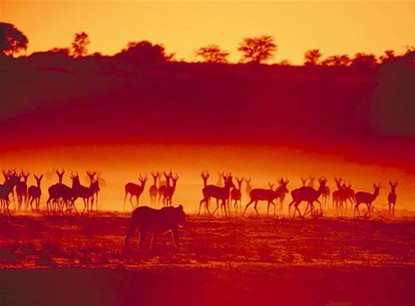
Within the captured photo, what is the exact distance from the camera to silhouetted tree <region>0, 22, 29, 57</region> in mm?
58156

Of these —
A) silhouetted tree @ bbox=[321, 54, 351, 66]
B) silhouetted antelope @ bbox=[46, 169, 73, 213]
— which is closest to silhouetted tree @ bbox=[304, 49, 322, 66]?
silhouetted tree @ bbox=[321, 54, 351, 66]

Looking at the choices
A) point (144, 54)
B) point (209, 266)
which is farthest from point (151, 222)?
point (144, 54)

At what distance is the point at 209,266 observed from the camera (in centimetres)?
2495

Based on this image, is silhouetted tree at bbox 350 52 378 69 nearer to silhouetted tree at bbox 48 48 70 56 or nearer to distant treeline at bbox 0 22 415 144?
distant treeline at bbox 0 22 415 144

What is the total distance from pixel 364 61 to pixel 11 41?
18.5m

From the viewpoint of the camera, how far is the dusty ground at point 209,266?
2286 centimetres

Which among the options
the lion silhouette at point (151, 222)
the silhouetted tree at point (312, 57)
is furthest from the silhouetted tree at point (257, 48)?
Answer: the lion silhouette at point (151, 222)

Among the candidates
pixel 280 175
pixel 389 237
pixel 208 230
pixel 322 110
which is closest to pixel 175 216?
pixel 208 230

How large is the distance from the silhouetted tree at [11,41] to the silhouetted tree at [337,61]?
644 inches

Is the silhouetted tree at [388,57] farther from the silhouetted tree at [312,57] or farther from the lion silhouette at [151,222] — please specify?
the lion silhouette at [151,222]

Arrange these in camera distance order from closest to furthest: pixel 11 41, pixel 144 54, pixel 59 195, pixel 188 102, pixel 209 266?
pixel 209 266 < pixel 59 195 < pixel 188 102 < pixel 11 41 < pixel 144 54

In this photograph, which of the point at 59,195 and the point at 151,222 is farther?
the point at 59,195

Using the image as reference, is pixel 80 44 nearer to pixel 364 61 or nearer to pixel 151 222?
pixel 364 61

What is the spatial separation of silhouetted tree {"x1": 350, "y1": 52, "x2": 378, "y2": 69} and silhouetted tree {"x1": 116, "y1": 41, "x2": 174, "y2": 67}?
934 centimetres
